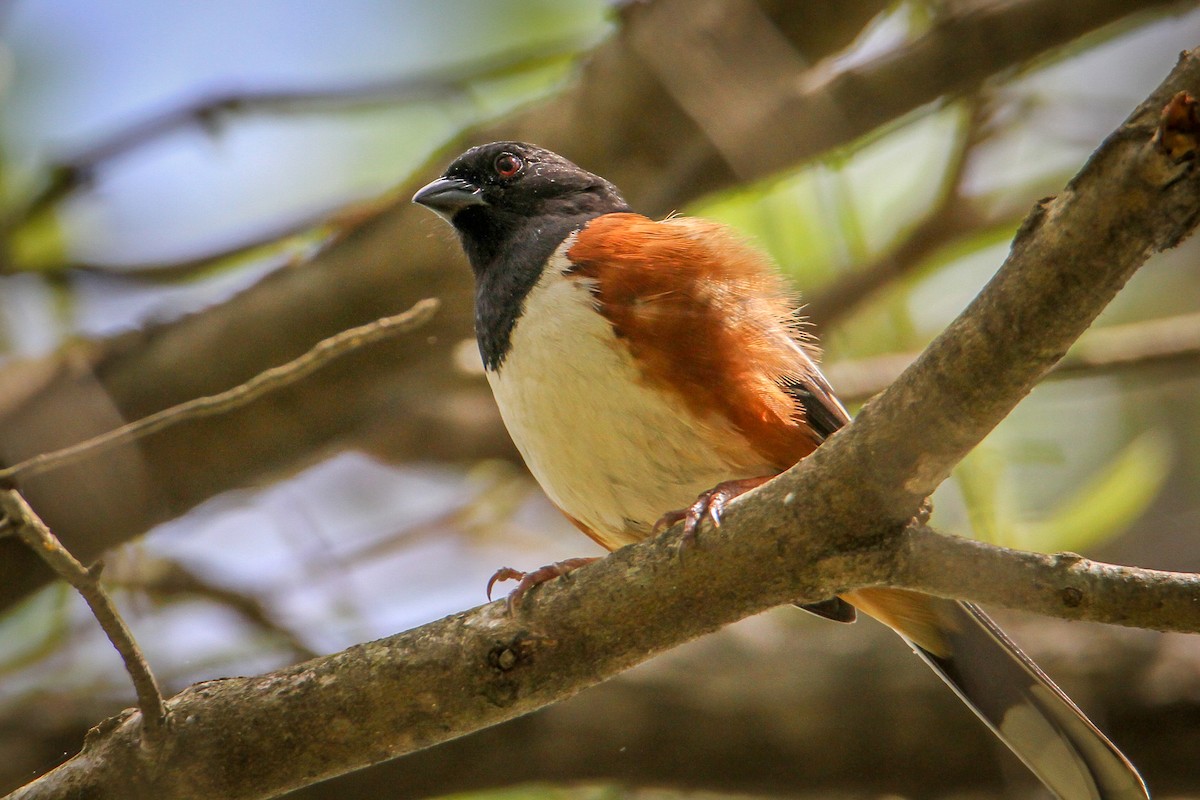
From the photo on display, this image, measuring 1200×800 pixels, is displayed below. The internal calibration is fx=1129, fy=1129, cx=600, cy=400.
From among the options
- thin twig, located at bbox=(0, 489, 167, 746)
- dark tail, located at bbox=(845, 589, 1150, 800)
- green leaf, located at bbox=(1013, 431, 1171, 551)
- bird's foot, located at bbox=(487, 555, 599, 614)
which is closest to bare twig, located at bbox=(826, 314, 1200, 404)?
green leaf, located at bbox=(1013, 431, 1171, 551)

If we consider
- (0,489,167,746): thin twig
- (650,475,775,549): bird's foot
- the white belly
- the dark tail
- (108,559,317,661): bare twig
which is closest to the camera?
(0,489,167,746): thin twig

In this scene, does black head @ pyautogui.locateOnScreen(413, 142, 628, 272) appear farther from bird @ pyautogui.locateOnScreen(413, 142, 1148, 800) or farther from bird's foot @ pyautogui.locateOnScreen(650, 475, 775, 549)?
bird's foot @ pyautogui.locateOnScreen(650, 475, 775, 549)

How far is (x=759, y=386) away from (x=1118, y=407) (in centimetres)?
462

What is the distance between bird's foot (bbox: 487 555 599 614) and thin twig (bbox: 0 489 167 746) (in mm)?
694

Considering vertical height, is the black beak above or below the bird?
above

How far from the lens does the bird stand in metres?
2.62

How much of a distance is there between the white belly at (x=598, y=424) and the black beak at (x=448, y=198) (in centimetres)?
67

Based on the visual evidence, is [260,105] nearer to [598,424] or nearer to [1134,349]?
[598,424]

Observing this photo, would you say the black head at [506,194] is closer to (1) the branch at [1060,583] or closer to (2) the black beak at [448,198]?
(2) the black beak at [448,198]

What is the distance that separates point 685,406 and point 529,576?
1.74 feet

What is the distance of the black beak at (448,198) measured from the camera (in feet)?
11.2

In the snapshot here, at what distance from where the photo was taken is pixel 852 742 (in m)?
3.66

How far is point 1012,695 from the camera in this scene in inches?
106

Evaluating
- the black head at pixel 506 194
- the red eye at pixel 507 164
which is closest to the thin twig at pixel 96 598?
the black head at pixel 506 194
